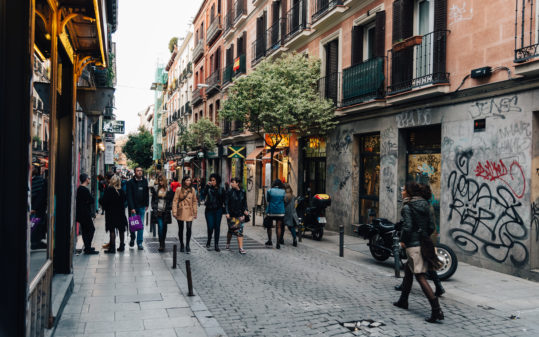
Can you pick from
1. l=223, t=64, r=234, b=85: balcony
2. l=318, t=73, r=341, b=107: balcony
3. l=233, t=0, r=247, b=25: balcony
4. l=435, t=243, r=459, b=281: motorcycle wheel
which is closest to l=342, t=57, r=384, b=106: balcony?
l=318, t=73, r=341, b=107: balcony

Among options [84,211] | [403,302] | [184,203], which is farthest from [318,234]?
[403,302]

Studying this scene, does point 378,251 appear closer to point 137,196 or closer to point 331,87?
point 137,196

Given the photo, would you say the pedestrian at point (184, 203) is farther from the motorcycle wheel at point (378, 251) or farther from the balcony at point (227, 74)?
the balcony at point (227, 74)

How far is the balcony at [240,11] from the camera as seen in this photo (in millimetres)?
25812

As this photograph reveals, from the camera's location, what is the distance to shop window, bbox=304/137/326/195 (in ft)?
55.5

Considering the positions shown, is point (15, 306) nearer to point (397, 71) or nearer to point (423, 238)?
point (423, 238)

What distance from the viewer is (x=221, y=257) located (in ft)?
34.0

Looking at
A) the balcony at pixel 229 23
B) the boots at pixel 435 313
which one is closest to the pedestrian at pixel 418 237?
the boots at pixel 435 313

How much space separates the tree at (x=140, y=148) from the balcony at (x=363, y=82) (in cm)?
5571

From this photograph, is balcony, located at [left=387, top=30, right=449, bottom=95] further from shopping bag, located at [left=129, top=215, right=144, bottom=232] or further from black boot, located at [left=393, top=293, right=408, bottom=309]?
shopping bag, located at [left=129, top=215, right=144, bottom=232]

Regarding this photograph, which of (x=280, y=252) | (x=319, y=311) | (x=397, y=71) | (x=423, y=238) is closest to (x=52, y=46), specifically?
(x=319, y=311)

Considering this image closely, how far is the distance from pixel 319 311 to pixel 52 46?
4770 mm

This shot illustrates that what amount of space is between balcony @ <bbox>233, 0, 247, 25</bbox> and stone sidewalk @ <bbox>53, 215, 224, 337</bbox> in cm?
1967

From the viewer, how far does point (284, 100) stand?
49.2 feet
